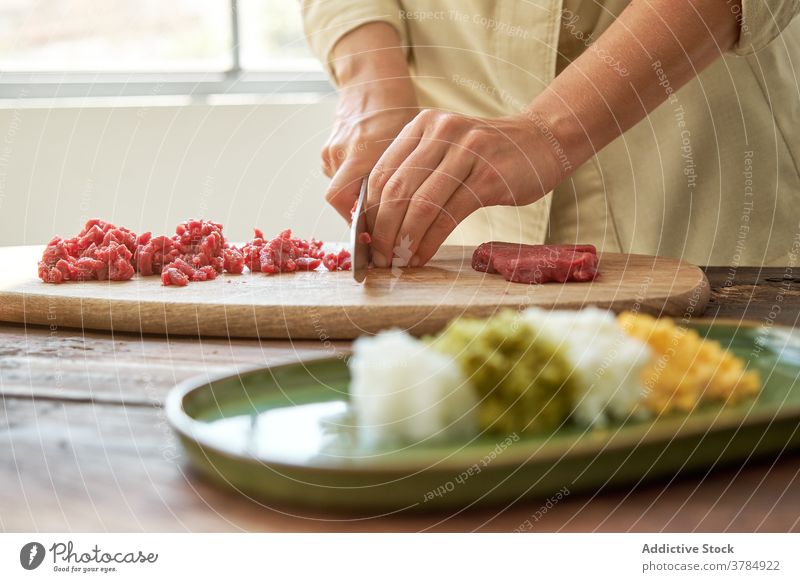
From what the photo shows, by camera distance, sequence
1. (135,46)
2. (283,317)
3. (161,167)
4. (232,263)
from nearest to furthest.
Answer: (283,317) < (232,263) < (135,46) < (161,167)

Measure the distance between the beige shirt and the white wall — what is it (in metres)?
1.48

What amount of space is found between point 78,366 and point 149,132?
6.65 ft

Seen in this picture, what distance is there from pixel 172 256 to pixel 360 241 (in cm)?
28

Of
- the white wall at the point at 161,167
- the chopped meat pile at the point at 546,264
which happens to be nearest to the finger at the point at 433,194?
the chopped meat pile at the point at 546,264

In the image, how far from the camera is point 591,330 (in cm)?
55

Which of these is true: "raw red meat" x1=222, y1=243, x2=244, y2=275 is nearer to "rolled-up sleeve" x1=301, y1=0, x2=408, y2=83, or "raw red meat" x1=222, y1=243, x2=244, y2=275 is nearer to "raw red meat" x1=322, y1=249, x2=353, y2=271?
"raw red meat" x1=322, y1=249, x2=353, y2=271

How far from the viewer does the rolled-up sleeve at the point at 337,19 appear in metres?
1.47

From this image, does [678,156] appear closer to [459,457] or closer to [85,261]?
[85,261]

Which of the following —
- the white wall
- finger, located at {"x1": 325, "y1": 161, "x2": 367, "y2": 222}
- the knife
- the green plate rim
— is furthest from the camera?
the white wall

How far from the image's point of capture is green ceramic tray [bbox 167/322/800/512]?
0.47 m

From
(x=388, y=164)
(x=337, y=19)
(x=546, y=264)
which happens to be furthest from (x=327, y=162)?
(x=546, y=264)

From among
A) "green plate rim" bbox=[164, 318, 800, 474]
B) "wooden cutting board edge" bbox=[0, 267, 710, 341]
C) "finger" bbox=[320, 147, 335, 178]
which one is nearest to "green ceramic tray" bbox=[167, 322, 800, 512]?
"green plate rim" bbox=[164, 318, 800, 474]

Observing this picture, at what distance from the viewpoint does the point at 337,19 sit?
4.92ft
